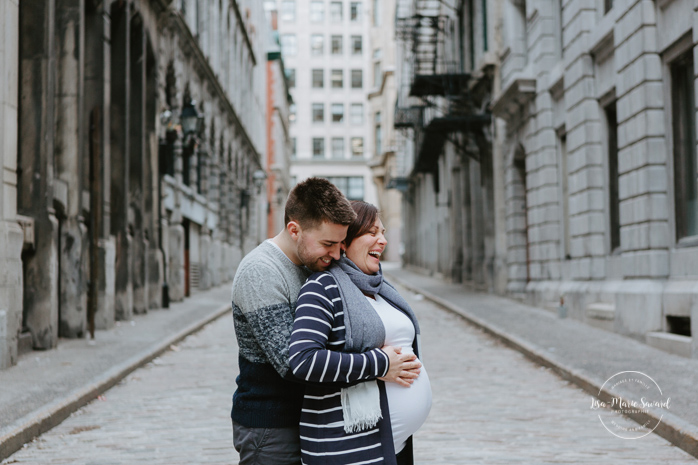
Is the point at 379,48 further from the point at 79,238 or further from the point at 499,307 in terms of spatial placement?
the point at 79,238

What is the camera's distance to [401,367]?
292 cm

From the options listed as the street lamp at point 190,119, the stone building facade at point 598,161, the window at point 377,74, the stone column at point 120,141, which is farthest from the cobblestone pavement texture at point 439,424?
the window at point 377,74

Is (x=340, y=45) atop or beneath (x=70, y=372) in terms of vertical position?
atop

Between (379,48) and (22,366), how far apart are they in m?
80.6

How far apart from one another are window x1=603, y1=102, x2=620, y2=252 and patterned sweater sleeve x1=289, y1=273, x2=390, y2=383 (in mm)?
13023

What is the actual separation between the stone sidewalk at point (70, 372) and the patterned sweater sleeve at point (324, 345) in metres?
4.28

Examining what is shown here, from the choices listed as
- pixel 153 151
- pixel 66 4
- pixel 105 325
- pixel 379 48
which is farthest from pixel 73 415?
pixel 379 48

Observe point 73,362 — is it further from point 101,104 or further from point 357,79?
point 357,79

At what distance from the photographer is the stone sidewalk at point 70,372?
6.99 meters

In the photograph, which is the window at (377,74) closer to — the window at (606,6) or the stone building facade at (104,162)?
the stone building facade at (104,162)

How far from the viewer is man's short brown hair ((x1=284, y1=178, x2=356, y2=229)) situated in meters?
2.88

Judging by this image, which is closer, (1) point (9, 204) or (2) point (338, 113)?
(1) point (9, 204)

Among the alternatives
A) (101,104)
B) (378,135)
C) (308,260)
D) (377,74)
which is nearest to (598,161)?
(101,104)

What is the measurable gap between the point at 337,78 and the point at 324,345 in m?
93.5
